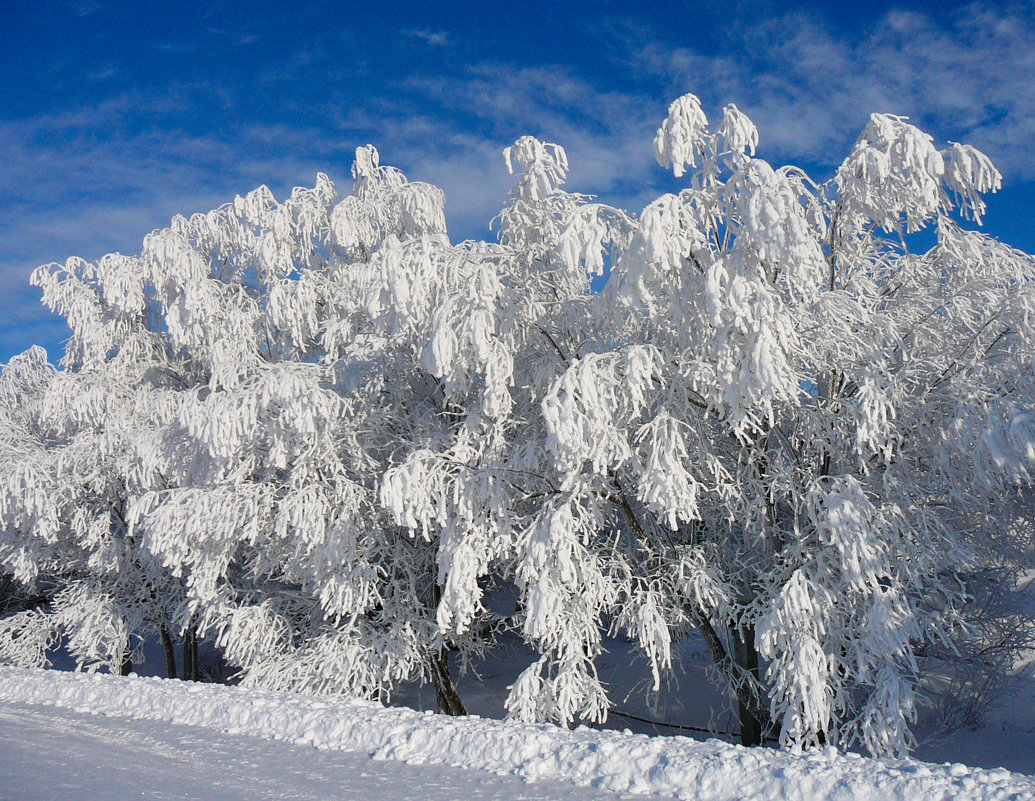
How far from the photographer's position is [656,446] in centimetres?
667

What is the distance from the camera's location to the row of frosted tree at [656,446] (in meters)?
6.37

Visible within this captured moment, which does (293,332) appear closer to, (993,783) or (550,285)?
(550,285)

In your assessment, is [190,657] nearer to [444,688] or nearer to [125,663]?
[125,663]

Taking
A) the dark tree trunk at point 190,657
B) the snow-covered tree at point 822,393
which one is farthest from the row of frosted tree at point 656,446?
the dark tree trunk at point 190,657

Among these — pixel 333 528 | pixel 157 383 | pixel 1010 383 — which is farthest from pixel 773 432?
pixel 157 383

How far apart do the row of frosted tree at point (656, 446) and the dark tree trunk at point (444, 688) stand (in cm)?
4

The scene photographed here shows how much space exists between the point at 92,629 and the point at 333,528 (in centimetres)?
637

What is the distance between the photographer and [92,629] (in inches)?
490

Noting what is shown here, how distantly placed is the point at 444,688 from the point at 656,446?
559 cm

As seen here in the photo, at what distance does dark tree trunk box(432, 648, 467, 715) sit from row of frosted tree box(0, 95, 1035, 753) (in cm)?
4

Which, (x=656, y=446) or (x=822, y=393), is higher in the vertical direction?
(x=822, y=393)

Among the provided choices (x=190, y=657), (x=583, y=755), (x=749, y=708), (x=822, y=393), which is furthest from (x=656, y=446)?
(x=190, y=657)

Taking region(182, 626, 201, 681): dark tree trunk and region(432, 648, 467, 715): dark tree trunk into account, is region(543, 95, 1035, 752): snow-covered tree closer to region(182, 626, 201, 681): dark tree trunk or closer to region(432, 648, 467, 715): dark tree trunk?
region(432, 648, 467, 715): dark tree trunk

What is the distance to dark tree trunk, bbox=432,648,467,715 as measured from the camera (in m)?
10.2
